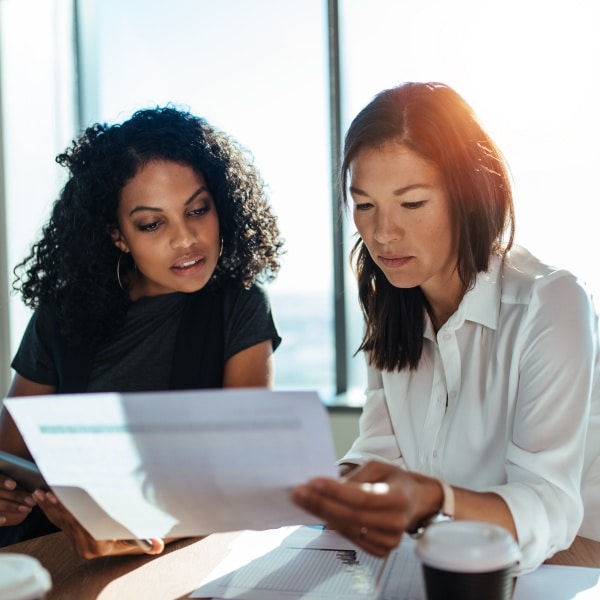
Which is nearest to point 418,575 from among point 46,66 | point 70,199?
point 70,199

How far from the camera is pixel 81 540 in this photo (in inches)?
44.1

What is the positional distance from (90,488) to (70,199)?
3.56 feet

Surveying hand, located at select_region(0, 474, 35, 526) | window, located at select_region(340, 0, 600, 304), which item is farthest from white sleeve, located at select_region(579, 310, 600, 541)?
window, located at select_region(340, 0, 600, 304)

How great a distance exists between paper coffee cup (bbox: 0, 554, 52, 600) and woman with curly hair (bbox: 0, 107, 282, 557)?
986 mm

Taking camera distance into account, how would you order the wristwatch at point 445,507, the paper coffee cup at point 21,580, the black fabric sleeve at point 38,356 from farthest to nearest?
the black fabric sleeve at point 38,356
the wristwatch at point 445,507
the paper coffee cup at point 21,580

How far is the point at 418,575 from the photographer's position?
103cm

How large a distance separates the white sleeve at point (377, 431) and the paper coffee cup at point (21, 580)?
80 centimetres

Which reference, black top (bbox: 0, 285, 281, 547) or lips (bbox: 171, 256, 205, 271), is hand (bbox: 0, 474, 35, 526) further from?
lips (bbox: 171, 256, 205, 271)

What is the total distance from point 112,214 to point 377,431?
0.82 meters

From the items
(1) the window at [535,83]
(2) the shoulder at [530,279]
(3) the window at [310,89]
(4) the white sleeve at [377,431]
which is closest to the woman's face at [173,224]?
(4) the white sleeve at [377,431]

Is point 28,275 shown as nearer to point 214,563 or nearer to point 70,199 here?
point 70,199

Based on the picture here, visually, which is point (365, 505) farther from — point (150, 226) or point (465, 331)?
point (150, 226)

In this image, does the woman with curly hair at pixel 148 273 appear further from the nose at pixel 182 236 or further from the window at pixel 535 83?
the window at pixel 535 83

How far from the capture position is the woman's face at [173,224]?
1681 mm
